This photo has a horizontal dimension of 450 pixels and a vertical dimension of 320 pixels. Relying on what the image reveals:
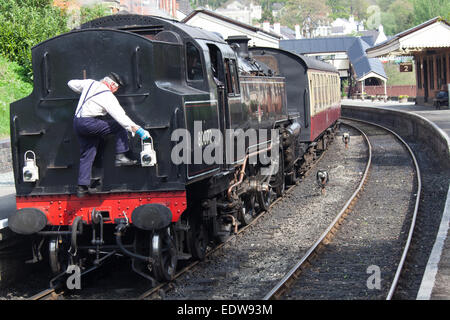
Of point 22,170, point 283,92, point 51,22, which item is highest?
point 51,22

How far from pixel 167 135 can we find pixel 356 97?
60019mm

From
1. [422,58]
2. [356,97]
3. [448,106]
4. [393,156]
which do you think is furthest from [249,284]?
[356,97]

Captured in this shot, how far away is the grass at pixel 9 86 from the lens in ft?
61.4

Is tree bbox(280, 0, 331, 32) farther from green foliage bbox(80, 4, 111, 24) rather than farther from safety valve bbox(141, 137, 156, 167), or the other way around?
safety valve bbox(141, 137, 156, 167)

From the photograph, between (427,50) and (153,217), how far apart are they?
33.3 m

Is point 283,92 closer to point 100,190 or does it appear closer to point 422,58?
point 100,190

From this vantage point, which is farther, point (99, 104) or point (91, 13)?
point (91, 13)

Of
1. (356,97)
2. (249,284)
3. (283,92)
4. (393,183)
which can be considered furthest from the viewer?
(356,97)

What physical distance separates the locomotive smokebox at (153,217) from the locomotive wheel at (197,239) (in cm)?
135

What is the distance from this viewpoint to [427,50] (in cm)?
3747

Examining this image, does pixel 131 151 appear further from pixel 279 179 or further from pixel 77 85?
pixel 279 179

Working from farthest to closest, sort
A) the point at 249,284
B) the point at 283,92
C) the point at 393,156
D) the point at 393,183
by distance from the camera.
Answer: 1. the point at 393,156
2. the point at 393,183
3. the point at 283,92
4. the point at 249,284

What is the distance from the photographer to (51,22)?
73.0 ft

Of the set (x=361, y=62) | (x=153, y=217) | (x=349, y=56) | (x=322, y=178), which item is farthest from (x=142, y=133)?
(x=349, y=56)
